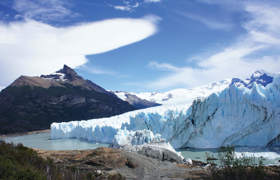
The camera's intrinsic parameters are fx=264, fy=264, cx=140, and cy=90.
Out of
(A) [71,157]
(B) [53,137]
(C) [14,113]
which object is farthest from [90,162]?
(C) [14,113]

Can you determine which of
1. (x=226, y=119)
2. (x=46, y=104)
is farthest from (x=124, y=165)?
(x=46, y=104)

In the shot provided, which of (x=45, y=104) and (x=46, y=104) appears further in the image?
(x=46, y=104)

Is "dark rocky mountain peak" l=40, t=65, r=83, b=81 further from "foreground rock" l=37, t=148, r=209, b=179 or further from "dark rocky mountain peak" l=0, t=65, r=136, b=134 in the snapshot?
"foreground rock" l=37, t=148, r=209, b=179

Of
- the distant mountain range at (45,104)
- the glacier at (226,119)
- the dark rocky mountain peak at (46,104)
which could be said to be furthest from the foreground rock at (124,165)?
the distant mountain range at (45,104)

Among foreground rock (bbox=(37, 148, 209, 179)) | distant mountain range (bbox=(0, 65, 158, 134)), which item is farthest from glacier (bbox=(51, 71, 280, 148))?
distant mountain range (bbox=(0, 65, 158, 134))

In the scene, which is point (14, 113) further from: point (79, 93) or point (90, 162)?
point (90, 162)

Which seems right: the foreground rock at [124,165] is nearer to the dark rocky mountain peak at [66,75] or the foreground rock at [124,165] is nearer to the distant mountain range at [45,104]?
the distant mountain range at [45,104]

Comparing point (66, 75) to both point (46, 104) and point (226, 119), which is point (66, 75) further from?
point (226, 119)
